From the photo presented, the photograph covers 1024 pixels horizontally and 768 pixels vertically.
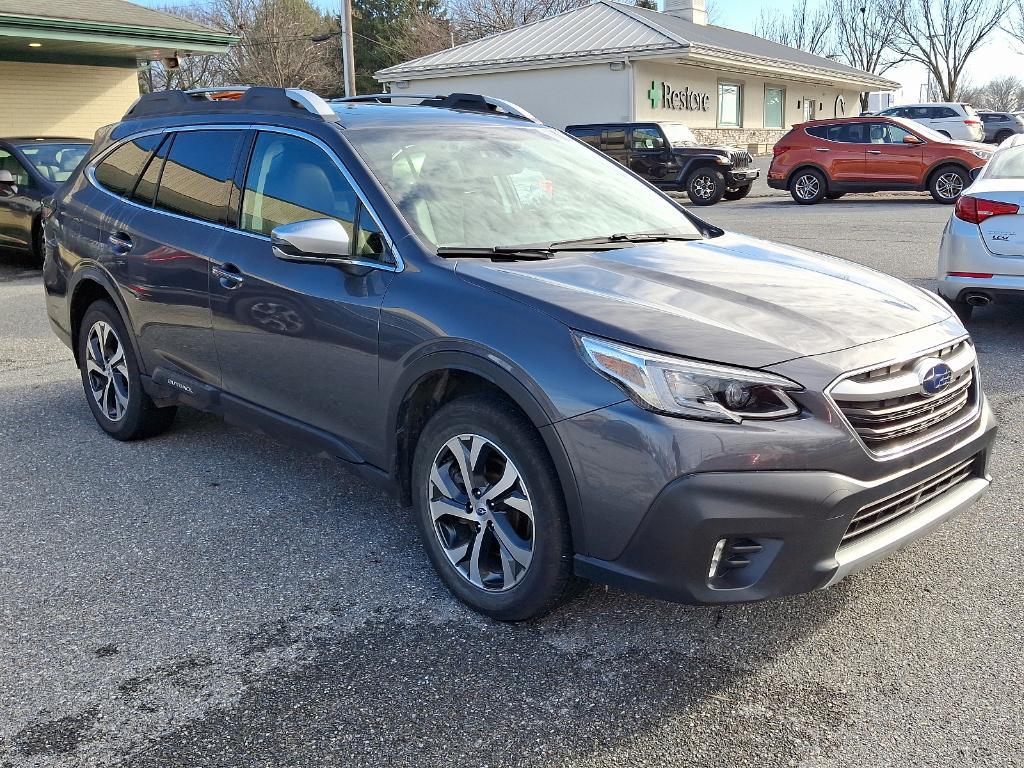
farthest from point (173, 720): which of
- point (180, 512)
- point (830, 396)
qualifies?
point (830, 396)

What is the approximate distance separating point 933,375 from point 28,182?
38.8 feet

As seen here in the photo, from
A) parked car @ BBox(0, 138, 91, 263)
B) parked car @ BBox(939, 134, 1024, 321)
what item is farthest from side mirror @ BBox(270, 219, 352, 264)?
parked car @ BBox(0, 138, 91, 263)

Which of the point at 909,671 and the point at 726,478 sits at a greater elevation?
the point at 726,478

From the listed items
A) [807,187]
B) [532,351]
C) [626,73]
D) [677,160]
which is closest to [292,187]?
[532,351]

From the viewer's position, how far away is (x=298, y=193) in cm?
404

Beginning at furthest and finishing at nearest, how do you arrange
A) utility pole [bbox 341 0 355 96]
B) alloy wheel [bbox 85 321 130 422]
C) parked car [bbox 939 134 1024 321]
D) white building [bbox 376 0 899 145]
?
white building [bbox 376 0 899 145] → utility pole [bbox 341 0 355 96] → parked car [bbox 939 134 1024 321] → alloy wheel [bbox 85 321 130 422]

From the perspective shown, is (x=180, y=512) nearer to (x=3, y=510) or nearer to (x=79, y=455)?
(x=3, y=510)

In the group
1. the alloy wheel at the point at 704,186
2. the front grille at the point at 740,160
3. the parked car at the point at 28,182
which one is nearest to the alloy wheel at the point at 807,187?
the front grille at the point at 740,160

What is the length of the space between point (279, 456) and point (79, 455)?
42.4 inches

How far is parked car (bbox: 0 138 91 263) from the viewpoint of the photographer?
11.9m

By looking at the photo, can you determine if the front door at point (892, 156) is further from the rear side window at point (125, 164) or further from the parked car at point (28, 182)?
the rear side window at point (125, 164)

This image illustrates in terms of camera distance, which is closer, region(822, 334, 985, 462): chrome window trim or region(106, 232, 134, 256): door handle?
region(822, 334, 985, 462): chrome window trim

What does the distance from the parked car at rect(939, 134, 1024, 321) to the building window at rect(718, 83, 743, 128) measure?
2842cm

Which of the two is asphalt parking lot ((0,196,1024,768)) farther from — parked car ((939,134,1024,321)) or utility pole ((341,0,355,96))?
utility pole ((341,0,355,96))
